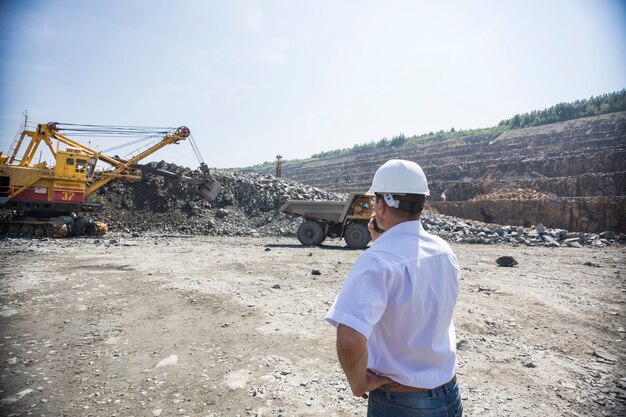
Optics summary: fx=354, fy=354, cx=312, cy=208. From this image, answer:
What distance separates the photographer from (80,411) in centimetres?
293

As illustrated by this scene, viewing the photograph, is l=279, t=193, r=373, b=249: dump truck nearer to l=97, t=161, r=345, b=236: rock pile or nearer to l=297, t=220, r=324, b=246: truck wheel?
l=297, t=220, r=324, b=246: truck wheel

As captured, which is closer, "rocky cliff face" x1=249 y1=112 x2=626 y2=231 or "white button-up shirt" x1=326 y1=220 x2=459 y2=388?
"white button-up shirt" x1=326 y1=220 x2=459 y2=388

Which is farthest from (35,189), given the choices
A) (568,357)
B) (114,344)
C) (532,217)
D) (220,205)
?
(532,217)

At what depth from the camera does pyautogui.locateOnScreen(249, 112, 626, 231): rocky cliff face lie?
82.1 ft

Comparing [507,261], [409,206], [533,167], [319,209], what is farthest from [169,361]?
[533,167]

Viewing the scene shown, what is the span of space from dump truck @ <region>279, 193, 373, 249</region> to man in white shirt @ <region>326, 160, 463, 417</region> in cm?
1145

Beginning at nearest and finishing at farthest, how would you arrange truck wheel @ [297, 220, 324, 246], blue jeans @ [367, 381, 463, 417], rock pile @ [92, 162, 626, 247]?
blue jeans @ [367, 381, 463, 417], truck wheel @ [297, 220, 324, 246], rock pile @ [92, 162, 626, 247]

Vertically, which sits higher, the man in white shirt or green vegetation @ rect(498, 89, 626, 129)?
green vegetation @ rect(498, 89, 626, 129)

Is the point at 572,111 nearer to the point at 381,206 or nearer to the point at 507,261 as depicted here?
the point at 507,261

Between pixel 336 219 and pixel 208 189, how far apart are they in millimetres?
8438

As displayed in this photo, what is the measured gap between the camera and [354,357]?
1.28 m

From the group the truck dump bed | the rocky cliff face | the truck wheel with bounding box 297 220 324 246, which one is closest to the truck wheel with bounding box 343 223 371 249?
the truck dump bed

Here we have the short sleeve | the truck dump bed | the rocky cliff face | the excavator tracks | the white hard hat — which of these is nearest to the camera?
the short sleeve

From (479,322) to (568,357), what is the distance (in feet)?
3.84
